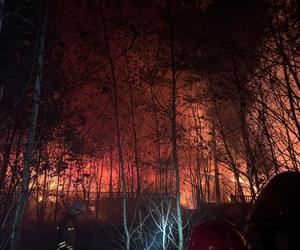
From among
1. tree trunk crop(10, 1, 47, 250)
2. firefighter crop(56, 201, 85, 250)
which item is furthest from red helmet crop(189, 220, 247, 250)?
firefighter crop(56, 201, 85, 250)

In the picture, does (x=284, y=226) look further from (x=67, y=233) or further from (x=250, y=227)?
(x=67, y=233)

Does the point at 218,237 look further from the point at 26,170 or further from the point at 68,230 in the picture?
the point at 26,170

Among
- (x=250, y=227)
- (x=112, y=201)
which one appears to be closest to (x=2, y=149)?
(x=250, y=227)

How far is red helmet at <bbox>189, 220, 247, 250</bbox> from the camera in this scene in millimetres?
1298

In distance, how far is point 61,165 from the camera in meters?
13.0

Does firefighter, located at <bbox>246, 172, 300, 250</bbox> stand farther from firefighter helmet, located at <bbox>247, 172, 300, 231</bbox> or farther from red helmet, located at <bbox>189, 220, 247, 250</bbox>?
red helmet, located at <bbox>189, 220, 247, 250</bbox>

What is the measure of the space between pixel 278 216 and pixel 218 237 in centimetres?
31

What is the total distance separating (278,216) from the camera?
1331 mm

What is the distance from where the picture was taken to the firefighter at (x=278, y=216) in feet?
4.30

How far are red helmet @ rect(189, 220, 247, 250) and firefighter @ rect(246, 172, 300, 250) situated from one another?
0.14 m

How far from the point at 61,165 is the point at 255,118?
9134 mm

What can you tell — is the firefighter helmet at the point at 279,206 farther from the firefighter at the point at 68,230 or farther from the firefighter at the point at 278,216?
the firefighter at the point at 68,230

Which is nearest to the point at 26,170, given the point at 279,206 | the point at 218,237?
the point at 218,237

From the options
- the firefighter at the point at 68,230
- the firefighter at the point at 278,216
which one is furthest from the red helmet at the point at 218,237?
the firefighter at the point at 68,230
